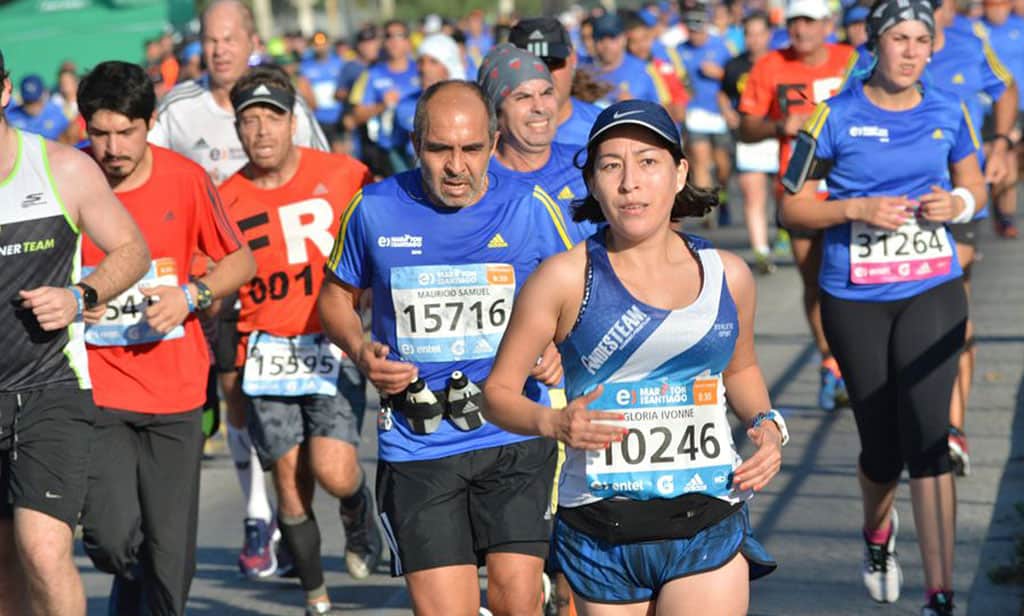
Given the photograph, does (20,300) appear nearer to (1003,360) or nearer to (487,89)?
(487,89)

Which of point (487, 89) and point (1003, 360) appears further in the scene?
point (1003, 360)

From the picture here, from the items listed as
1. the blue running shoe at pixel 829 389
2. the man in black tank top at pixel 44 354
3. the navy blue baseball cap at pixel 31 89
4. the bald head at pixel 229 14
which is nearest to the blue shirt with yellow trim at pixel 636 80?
the blue running shoe at pixel 829 389

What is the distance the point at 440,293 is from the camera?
18.3ft

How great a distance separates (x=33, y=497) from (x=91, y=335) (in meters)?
0.90

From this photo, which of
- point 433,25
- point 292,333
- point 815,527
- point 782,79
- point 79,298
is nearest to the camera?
point 79,298

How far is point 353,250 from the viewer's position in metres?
5.70

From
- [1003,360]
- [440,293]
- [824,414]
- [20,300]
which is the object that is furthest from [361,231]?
[1003,360]

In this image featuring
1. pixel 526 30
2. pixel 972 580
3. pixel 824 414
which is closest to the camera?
pixel 972 580

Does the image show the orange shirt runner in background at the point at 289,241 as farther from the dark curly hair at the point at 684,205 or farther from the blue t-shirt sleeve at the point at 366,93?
the blue t-shirt sleeve at the point at 366,93

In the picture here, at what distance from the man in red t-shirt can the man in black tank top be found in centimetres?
24

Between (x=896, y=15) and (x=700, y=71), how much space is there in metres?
13.4

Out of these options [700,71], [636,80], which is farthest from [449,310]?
[700,71]

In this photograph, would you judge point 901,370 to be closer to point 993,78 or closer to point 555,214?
point 555,214

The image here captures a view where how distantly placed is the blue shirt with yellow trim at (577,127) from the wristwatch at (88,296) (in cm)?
221
